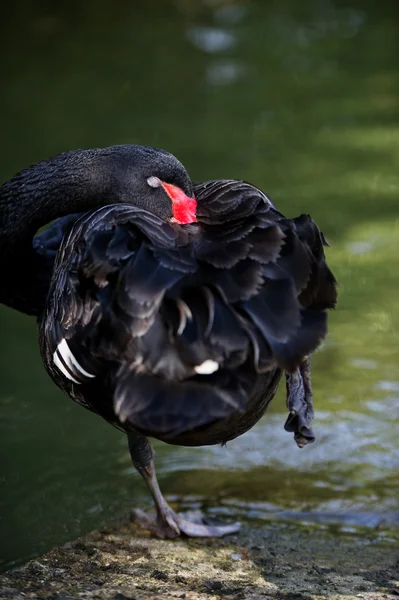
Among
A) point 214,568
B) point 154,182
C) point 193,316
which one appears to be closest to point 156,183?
point 154,182

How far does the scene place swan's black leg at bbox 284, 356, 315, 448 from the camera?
10.3ft

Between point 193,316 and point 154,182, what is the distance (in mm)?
1060

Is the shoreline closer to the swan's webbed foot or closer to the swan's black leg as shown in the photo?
the swan's webbed foot

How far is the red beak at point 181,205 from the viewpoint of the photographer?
3.52 m

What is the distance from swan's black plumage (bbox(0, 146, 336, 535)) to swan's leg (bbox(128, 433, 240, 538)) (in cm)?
49

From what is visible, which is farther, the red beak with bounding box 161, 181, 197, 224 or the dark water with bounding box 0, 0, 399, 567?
the dark water with bounding box 0, 0, 399, 567

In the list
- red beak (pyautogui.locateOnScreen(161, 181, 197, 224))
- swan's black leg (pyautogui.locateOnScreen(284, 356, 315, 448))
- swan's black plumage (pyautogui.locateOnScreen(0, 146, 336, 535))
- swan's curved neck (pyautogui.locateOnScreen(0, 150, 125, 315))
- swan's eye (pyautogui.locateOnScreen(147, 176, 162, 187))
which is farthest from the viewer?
swan's curved neck (pyautogui.locateOnScreen(0, 150, 125, 315))

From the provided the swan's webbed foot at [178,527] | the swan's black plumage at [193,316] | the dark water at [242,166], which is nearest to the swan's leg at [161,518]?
the swan's webbed foot at [178,527]

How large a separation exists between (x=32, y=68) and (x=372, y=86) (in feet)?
11.8

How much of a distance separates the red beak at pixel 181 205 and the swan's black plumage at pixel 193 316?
99mm

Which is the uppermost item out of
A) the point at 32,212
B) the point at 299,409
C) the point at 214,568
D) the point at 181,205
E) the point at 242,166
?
the point at 181,205

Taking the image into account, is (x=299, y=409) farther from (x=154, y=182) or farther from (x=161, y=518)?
(x=154, y=182)

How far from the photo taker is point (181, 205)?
11.8ft

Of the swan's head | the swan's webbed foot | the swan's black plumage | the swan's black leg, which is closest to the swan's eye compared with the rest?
the swan's head
